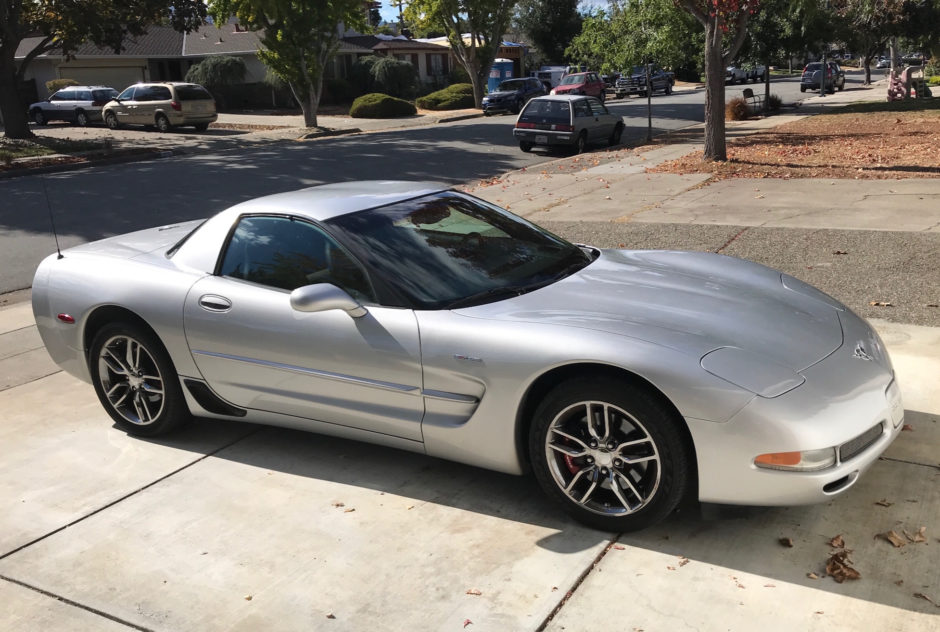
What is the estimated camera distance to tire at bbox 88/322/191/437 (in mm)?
4938

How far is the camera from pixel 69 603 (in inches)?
140

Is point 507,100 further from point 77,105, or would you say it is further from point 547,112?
point 77,105

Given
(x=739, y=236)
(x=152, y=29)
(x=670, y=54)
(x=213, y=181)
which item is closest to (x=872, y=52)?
(x=670, y=54)

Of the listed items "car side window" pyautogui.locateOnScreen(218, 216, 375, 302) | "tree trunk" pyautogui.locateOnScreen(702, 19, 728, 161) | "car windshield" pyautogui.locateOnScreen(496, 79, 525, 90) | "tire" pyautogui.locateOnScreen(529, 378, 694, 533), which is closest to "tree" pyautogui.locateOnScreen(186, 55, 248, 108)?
"car windshield" pyautogui.locateOnScreen(496, 79, 525, 90)

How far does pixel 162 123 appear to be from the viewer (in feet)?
111

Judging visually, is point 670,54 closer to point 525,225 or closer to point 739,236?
point 739,236

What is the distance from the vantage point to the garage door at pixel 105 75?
162 feet

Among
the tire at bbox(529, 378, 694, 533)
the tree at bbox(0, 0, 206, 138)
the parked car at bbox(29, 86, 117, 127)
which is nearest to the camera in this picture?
the tire at bbox(529, 378, 694, 533)

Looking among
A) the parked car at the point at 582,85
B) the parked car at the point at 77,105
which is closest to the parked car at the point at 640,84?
the parked car at the point at 582,85

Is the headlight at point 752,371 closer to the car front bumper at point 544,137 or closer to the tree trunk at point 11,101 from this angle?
the car front bumper at point 544,137

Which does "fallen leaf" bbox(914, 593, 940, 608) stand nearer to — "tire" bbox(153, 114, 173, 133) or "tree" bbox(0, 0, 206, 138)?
"tree" bbox(0, 0, 206, 138)

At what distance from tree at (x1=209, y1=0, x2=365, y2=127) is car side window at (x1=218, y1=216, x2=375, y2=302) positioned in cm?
2815

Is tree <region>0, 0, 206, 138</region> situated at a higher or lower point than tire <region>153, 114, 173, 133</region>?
higher

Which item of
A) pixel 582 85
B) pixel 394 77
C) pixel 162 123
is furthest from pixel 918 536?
pixel 394 77
